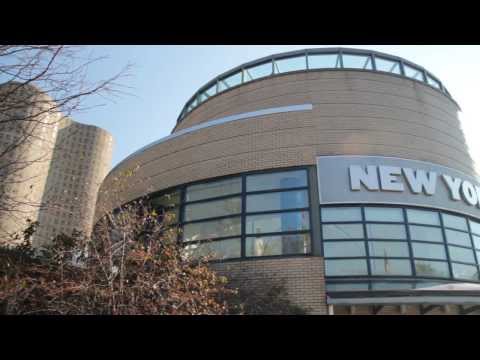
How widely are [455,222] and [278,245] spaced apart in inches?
242

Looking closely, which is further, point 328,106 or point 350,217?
point 328,106

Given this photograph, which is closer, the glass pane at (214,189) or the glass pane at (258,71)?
the glass pane at (214,189)

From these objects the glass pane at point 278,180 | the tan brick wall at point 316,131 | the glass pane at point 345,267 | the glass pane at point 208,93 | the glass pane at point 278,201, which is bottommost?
the glass pane at point 345,267

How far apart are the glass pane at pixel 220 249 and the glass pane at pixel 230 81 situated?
759cm

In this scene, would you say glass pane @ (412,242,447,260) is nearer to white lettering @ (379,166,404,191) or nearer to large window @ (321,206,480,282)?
large window @ (321,206,480,282)

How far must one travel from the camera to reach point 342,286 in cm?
1066

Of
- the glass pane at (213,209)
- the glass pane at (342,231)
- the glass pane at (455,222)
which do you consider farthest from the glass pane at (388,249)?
the glass pane at (213,209)

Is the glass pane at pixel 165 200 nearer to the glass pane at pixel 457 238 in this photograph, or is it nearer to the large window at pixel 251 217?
the large window at pixel 251 217

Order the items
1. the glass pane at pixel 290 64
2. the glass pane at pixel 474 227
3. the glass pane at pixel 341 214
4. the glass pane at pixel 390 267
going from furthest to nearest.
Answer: the glass pane at pixel 290 64 → the glass pane at pixel 474 227 → the glass pane at pixel 341 214 → the glass pane at pixel 390 267

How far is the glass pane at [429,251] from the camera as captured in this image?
37.1 feet

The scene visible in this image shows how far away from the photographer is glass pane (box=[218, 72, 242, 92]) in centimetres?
1637
